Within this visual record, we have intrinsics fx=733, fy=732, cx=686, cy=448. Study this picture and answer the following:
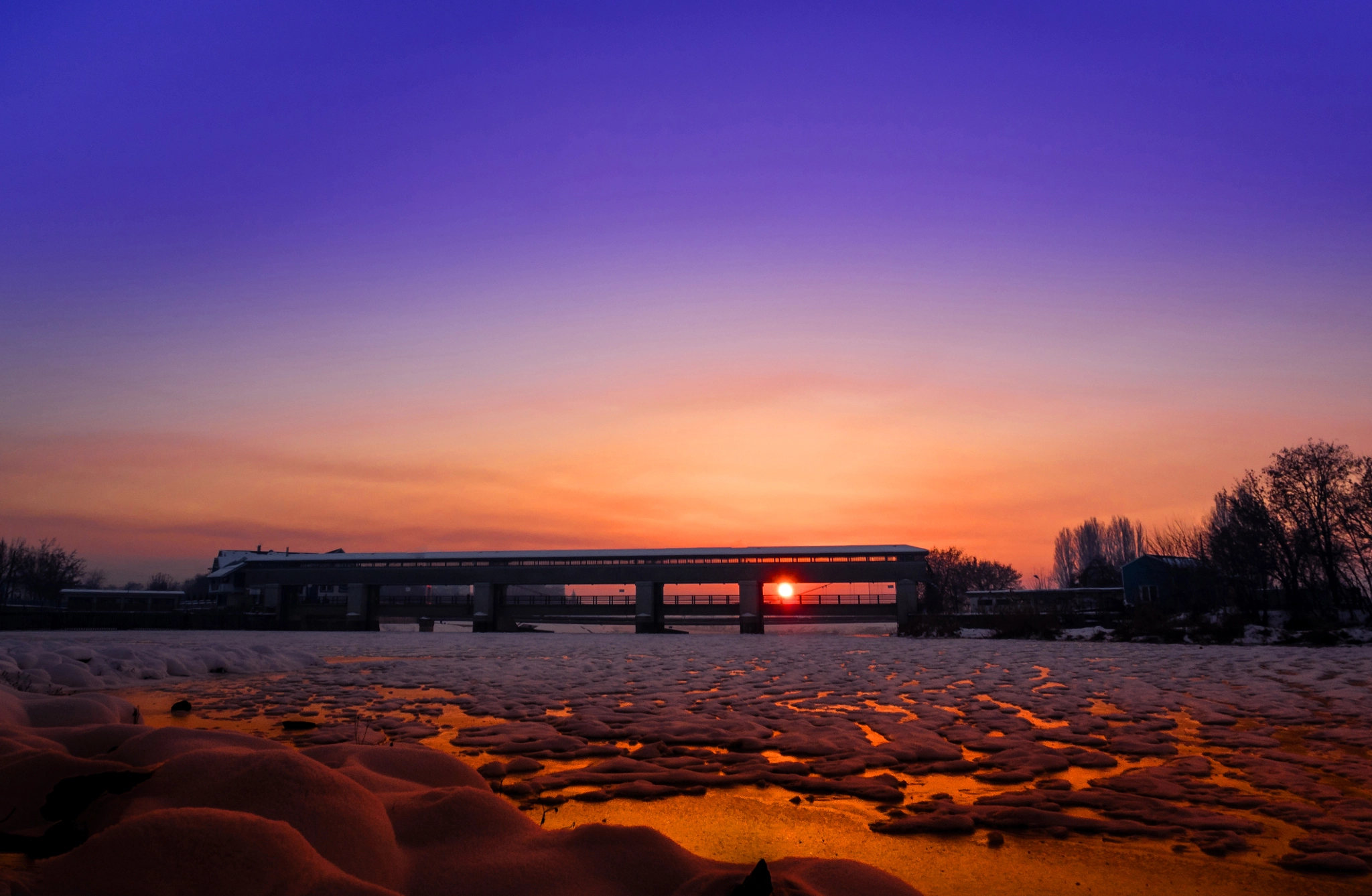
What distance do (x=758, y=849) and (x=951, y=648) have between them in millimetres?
19542

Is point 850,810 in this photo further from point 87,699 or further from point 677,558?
point 677,558

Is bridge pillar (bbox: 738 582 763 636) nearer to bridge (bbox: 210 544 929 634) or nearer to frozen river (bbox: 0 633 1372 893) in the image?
bridge (bbox: 210 544 929 634)

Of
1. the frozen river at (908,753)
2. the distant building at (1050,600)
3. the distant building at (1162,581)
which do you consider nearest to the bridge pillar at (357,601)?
the frozen river at (908,753)

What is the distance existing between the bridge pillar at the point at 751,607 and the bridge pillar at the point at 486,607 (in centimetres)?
1685

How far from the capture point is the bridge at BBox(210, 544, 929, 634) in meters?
47.6

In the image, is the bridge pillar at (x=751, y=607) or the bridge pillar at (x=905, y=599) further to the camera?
the bridge pillar at (x=751, y=607)

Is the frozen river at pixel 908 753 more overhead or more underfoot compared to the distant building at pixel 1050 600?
more overhead

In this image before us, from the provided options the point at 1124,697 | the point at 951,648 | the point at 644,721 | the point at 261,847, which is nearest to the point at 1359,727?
the point at 1124,697

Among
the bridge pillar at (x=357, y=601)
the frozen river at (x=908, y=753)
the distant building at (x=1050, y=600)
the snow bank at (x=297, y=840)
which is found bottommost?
the distant building at (x=1050, y=600)

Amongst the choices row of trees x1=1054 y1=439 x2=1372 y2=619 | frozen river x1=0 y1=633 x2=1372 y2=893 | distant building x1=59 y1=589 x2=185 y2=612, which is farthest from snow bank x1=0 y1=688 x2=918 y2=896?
distant building x1=59 y1=589 x2=185 y2=612

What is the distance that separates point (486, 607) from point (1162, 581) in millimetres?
47326

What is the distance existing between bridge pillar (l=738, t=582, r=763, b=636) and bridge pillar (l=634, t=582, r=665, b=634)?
5.79m

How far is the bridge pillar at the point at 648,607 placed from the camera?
159 feet

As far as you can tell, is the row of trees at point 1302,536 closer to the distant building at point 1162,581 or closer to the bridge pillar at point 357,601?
the distant building at point 1162,581
